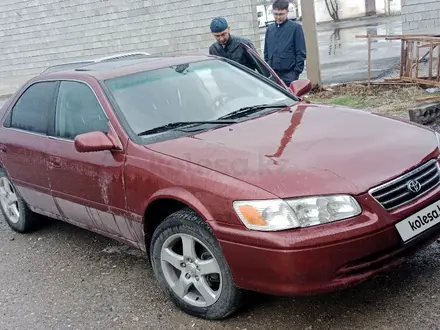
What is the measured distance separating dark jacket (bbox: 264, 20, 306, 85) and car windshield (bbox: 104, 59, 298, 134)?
227 centimetres

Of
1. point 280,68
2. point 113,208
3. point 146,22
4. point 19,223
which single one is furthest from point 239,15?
point 113,208

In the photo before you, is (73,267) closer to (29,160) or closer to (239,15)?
(29,160)

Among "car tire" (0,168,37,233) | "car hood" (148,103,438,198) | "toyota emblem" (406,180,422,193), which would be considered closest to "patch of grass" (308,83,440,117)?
"car hood" (148,103,438,198)

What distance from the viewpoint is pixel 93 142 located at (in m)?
3.66

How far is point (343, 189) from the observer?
9.55 ft

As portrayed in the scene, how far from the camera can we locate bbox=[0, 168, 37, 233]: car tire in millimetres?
5305

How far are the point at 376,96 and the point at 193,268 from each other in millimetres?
6698

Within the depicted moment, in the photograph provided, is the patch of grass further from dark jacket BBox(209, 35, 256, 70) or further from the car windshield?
the car windshield

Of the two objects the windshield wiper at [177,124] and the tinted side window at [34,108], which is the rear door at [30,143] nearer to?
the tinted side window at [34,108]

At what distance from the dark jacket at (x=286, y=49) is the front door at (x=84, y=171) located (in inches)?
123

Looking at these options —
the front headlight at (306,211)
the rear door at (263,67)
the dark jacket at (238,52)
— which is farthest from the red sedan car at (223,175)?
the dark jacket at (238,52)

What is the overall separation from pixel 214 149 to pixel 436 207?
130cm

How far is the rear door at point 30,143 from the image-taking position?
462 centimetres

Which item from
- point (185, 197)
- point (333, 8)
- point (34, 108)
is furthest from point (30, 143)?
point (333, 8)
